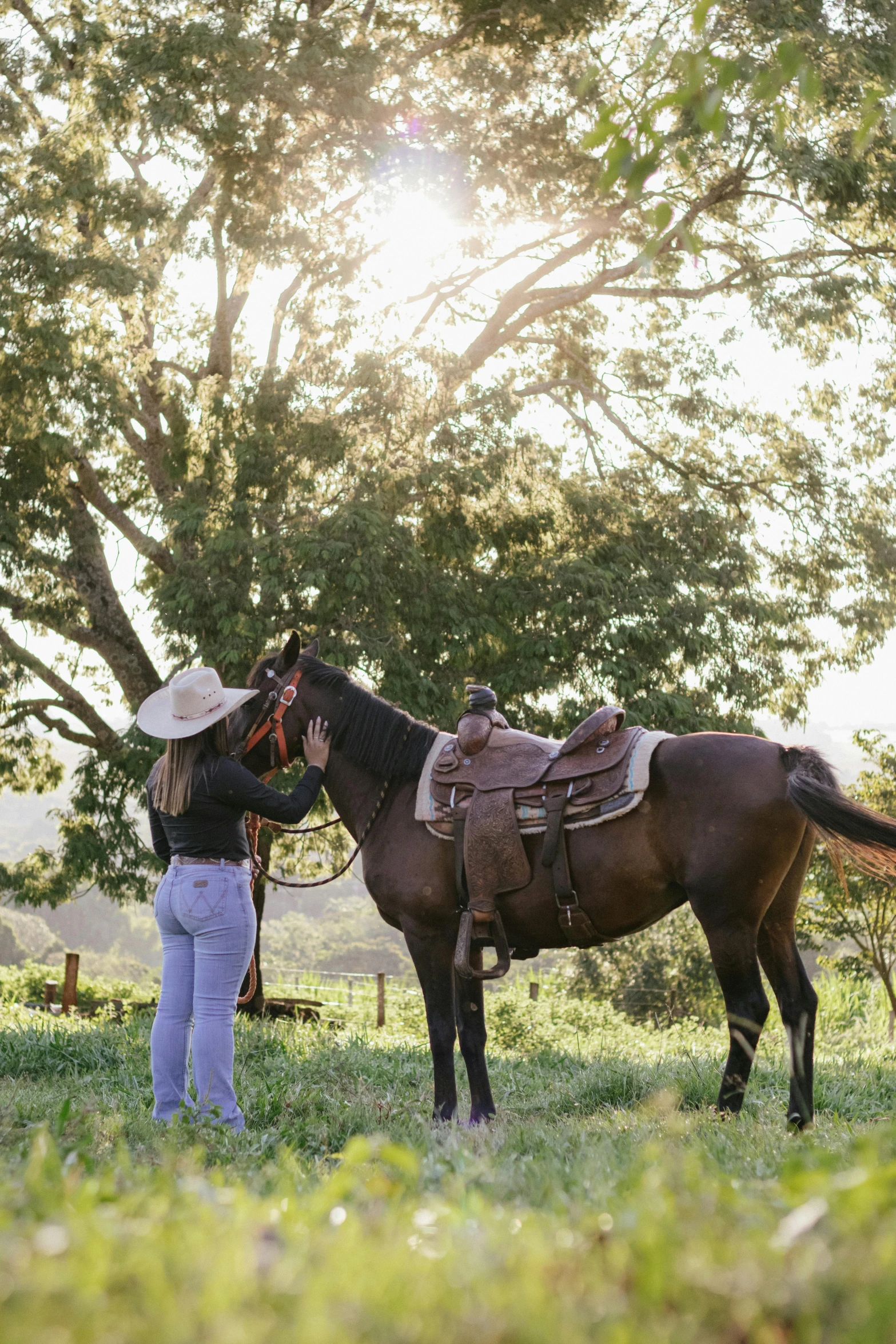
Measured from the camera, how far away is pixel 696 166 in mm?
13336

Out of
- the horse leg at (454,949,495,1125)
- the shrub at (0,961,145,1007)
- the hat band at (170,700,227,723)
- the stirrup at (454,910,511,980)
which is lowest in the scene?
the shrub at (0,961,145,1007)

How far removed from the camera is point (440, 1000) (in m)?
4.89

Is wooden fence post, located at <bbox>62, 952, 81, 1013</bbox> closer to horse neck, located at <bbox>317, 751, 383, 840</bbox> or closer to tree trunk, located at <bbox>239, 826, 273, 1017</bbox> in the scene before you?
tree trunk, located at <bbox>239, 826, 273, 1017</bbox>

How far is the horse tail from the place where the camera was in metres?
4.20

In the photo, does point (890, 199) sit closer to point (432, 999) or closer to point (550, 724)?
point (550, 724)

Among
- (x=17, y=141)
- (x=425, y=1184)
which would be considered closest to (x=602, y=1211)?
(x=425, y=1184)

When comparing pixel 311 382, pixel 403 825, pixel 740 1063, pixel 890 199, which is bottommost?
pixel 740 1063

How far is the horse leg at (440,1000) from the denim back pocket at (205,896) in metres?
0.94

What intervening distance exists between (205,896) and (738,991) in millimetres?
2357

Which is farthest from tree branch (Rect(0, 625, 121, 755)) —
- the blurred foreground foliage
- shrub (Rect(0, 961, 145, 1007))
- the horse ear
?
the blurred foreground foliage

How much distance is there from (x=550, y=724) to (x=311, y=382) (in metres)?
5.30

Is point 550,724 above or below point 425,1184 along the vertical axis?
above

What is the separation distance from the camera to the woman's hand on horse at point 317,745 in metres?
5.14

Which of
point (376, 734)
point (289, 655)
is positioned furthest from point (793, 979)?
point (289, 655)
